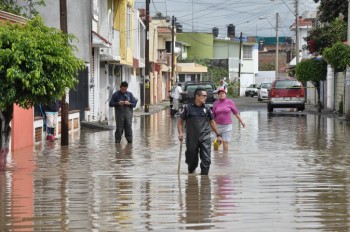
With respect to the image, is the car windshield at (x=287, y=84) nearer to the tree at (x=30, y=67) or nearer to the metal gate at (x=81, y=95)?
the metal gate at (x=81, y=95)

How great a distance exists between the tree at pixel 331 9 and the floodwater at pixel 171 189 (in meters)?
23.6

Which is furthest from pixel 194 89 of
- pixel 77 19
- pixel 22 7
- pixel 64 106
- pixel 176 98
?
pixel 64 106

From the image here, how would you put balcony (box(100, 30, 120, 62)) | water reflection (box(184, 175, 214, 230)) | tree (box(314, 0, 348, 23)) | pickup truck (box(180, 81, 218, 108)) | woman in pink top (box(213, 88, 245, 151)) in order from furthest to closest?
tree (box(314, 0, 348, 23))
pickup truck (box(180, 81, 218, 108))
balcony (box(100, 30, 120, 62))
woman in pink top (box(213, 88, 245, 151))
water reflection (box(184, 175, 214, 230))

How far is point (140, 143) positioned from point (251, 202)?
12.7 meters

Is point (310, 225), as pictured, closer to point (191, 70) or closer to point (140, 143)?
point (140, 143)

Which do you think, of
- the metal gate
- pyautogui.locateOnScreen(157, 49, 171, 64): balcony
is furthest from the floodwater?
pyautogui.locateOnScreen(157, 49, 171, 64): balcony

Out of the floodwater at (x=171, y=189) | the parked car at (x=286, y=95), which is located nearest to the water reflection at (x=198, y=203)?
the floodwater at (x=171, y=189)

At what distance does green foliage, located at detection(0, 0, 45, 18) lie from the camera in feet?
100

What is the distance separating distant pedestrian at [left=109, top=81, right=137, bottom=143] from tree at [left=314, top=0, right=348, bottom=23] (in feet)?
80.7

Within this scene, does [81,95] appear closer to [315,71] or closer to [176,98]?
[176,98]

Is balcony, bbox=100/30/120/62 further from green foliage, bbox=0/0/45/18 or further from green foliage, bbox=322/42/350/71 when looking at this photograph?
green foliage, bbox=322/42/350/71

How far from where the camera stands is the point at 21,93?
16.2m

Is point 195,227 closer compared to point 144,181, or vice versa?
point 195,227

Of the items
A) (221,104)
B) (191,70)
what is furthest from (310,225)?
(191,70)
